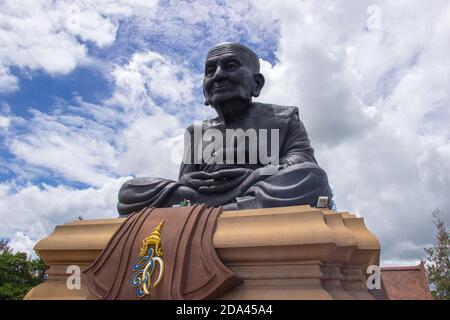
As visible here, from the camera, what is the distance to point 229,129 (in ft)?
21.8

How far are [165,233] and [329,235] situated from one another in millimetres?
1692

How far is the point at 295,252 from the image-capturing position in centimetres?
350

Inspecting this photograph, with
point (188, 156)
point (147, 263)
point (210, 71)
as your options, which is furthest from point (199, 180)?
point (210, 71)

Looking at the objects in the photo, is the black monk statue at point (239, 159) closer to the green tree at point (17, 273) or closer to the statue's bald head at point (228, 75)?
the statue's bald head at point (228, 75)

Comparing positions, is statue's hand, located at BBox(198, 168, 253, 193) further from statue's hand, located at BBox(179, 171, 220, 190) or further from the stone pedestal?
the stone pedestal

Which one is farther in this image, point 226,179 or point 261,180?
point 226,179

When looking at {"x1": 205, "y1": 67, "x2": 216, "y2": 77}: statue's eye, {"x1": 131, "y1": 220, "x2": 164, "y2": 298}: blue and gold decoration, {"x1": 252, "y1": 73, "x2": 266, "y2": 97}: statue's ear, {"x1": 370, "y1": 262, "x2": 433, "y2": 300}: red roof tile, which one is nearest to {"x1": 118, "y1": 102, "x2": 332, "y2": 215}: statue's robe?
{"x1": 252, "y1": 73, "x2": 266, "y2": 97}: statue's ear

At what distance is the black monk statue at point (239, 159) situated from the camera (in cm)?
469

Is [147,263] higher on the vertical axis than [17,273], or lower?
lower

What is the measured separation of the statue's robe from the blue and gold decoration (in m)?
1.33

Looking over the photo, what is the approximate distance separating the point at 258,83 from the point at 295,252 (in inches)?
172

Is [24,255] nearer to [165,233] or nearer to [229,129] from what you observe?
[229,129]

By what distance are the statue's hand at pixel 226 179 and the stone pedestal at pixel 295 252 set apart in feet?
4.27

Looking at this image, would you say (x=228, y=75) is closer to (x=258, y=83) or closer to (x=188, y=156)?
(x=258, y=83)
